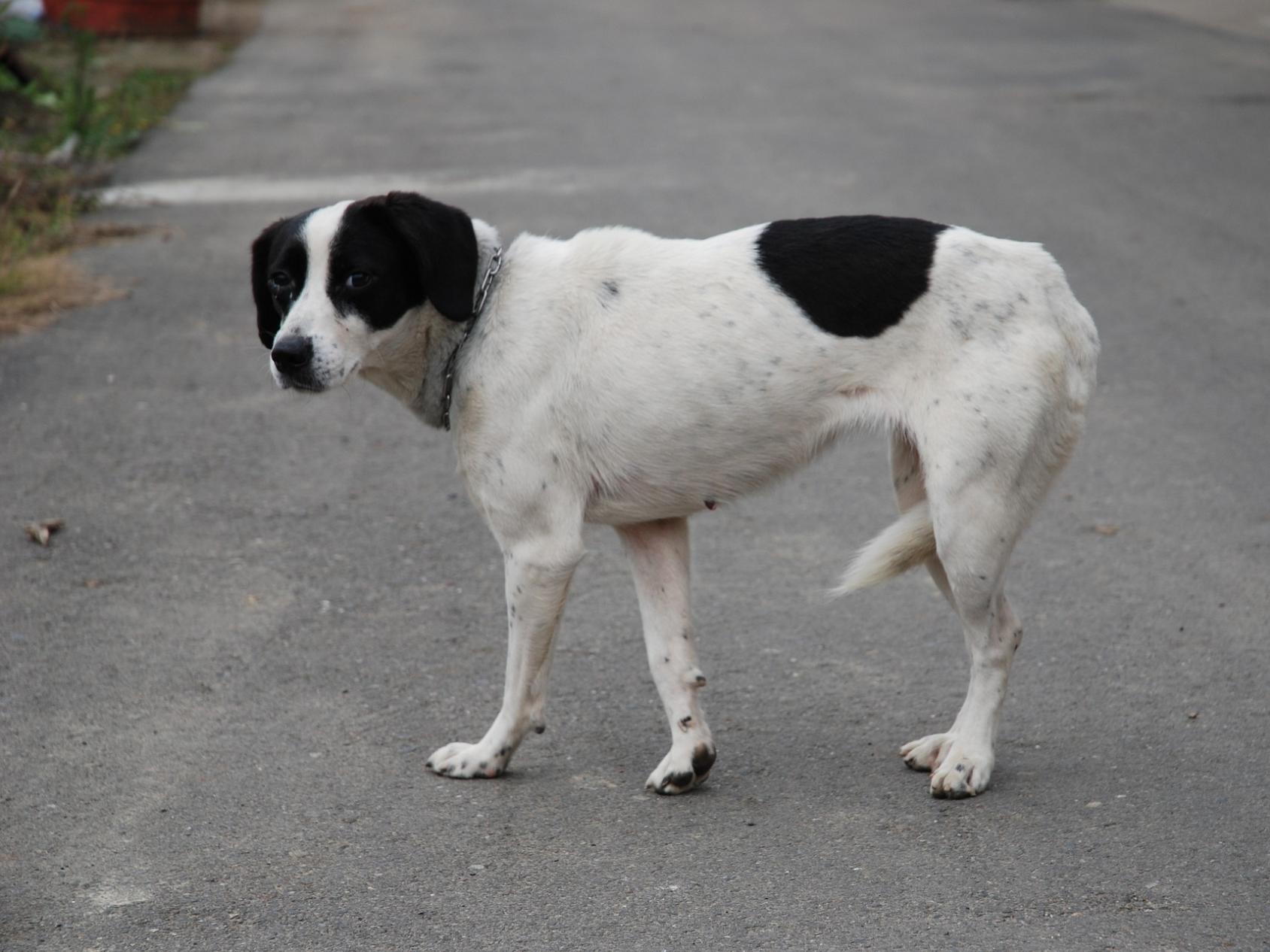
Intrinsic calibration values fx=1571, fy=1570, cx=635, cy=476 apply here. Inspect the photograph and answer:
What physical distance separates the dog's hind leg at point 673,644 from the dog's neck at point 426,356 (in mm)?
644

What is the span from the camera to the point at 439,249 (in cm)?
396

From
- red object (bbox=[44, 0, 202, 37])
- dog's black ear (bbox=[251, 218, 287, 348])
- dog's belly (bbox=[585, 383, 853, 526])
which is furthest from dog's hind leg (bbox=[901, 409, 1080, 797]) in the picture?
red object (bbox=[44, 0, 202, 37])

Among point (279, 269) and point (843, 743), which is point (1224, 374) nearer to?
point (843, 743)

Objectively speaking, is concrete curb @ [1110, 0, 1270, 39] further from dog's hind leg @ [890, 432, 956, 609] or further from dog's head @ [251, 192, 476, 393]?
dog's head @ [251, 192, 476, 393]

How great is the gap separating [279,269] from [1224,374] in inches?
193

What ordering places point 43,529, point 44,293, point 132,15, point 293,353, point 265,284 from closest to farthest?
point 293,353 < point 265,284 < point 43,529 < point 44,293 < point 132,15

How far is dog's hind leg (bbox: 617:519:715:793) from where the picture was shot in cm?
405

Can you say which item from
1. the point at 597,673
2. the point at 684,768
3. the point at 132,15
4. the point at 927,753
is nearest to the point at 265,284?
the point at 597,673

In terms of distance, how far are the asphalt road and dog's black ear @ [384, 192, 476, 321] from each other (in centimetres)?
126

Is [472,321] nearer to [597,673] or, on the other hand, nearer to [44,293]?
[597,673]

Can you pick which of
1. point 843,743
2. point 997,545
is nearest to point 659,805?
point 843,743

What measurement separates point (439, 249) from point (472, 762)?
4.40 feet

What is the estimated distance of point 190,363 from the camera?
7.99 meters

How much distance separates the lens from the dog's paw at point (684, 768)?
4.03 metres
